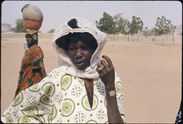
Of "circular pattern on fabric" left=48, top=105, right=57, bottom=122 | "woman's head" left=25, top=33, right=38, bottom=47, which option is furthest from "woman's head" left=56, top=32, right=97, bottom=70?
"woman's head" left=25, top=33, right=38, bottom=47

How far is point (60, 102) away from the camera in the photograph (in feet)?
6.14

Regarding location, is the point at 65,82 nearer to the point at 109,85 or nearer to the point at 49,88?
the point at 49,88

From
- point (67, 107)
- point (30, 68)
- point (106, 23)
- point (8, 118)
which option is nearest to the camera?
point (67, 107)

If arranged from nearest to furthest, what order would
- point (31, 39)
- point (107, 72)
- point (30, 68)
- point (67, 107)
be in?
point (107, 72) → point (67, 107) → point (30, 68) → point (31, 39)

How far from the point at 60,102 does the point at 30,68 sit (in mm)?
1991

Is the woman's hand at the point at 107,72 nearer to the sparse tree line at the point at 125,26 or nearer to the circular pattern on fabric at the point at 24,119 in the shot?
the circular pattern on fabric at the point at 24,119

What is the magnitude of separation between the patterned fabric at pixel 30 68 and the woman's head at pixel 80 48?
187cm

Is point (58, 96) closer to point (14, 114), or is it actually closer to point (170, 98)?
point (14, 114)

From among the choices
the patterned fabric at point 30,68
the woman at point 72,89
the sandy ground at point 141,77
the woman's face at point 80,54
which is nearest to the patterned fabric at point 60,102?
the woman at point 72,89

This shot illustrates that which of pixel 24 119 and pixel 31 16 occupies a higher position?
pixel 31 16

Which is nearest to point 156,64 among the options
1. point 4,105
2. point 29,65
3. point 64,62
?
point 4,105

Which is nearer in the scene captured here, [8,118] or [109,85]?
[109,85]

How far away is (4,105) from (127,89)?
170 inches

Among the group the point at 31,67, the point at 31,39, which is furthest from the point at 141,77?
the point at 31,67
